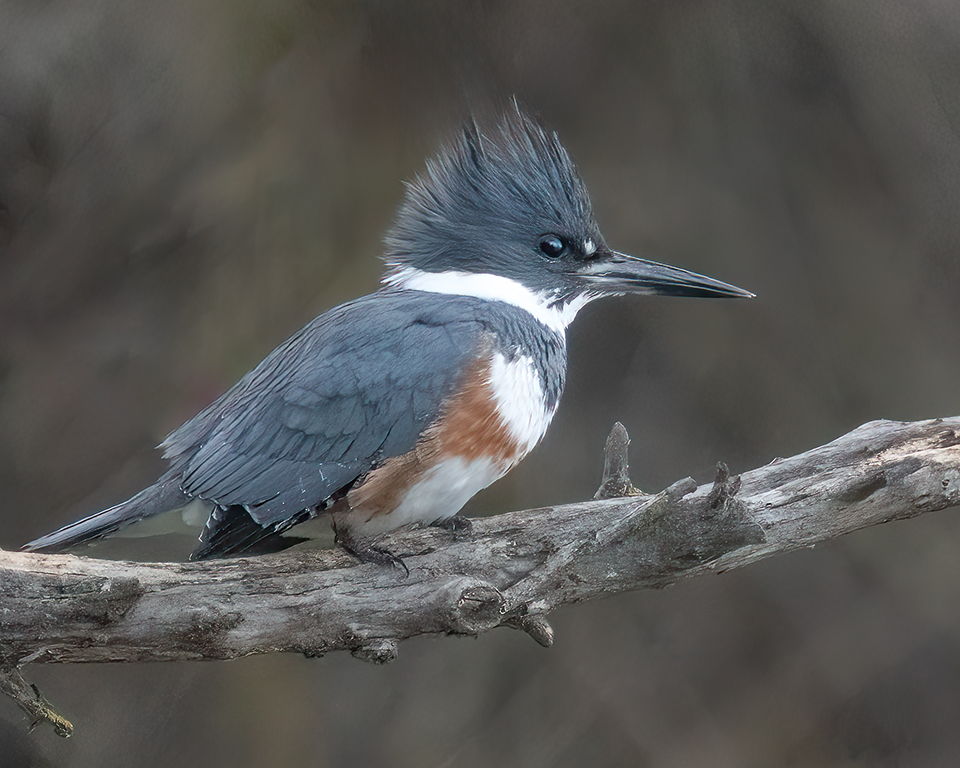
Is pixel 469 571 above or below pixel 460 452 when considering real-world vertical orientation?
below

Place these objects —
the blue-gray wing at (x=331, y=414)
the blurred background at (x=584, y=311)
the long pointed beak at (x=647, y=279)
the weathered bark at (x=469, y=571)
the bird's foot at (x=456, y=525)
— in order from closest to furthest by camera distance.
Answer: the weathered bark at (x=469, y=571), the blue-gray wing at (x=331, y=414), the bird's foot at (x=456, y=525), the long pointed beak at (x=647, y=279), the blurred background at (x=584, y=311)

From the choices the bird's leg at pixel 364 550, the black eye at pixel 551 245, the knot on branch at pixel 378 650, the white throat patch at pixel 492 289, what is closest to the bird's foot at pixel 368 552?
the bird's leg at pixel 364 550

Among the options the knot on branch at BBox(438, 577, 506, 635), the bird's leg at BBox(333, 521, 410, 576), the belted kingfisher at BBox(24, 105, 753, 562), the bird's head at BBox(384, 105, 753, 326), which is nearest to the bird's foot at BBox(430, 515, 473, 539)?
the belted kingfisher at BBox(24, 105, 753, 562)

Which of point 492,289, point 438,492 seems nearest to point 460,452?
point 438,492

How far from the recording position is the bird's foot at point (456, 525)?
1.20 metres

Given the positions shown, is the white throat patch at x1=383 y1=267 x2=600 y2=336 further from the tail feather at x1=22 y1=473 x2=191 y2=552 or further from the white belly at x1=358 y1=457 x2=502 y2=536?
the tail feather at x1=22 y1=473 x2=191 y2=552

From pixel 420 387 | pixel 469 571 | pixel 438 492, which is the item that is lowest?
pixel 469 571

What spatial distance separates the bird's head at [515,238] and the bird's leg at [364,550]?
14.8 inches

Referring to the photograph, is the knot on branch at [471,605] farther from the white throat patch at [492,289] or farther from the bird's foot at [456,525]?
the white throat patch at [492,289]

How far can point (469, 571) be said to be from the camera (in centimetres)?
115

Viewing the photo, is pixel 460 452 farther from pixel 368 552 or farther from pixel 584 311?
pixel 584 311

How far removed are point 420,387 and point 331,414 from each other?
11 cm

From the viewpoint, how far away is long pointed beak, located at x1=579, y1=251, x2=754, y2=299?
4.28 ft

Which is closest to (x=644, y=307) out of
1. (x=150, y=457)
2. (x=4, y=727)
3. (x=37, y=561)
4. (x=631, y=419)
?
(x=631, y=419)
